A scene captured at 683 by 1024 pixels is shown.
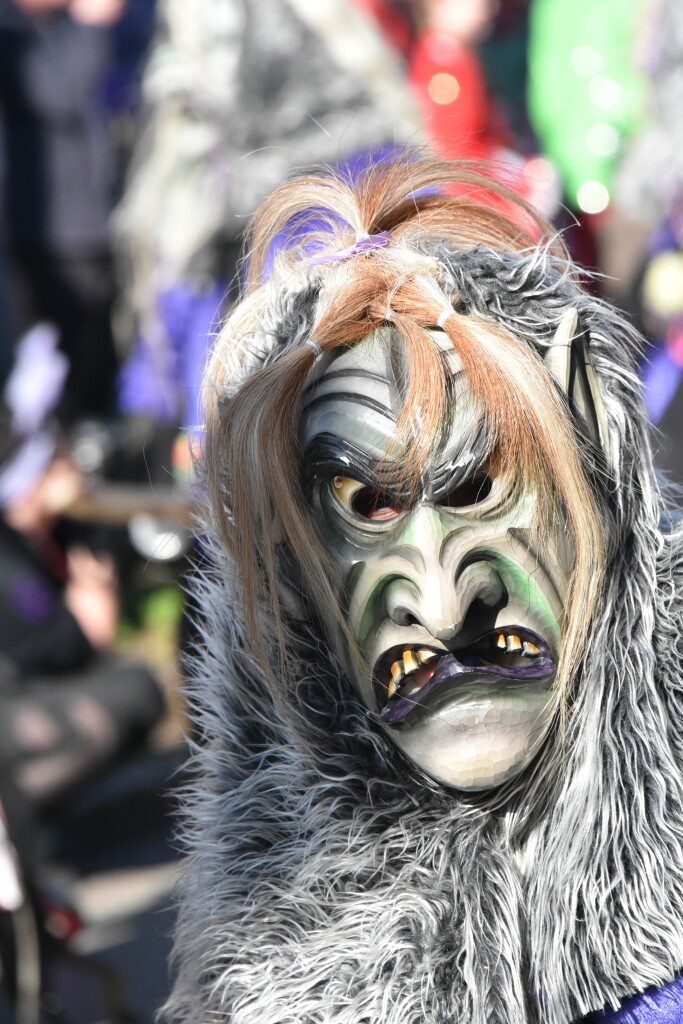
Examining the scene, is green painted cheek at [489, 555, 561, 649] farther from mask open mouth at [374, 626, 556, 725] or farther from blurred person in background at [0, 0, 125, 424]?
blurred person in background at [0, 0, 125, 424]

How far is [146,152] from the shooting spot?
3467 mm

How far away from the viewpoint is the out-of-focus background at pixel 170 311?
240 cm

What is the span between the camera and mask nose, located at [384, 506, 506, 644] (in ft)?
3.07

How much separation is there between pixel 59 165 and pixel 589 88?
221 cm

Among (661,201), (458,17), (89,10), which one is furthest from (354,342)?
(89,10)

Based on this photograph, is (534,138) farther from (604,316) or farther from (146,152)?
(604,316)

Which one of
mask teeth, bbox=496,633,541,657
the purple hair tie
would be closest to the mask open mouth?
mask teeth, bbox=496,633,541,657

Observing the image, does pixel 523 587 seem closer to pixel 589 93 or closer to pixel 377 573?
pixel 377 573

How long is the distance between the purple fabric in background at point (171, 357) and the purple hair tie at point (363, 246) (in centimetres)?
174

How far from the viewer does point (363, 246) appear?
3.38ft

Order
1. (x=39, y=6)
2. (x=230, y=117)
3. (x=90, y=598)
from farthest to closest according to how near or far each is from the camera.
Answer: (x=39, y=6), (x=90, y=598), (x=230, y=117)

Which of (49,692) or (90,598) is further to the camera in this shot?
(90,598)

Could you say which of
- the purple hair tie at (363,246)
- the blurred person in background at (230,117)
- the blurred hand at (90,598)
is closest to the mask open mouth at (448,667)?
the purple hair tie at (363,246)

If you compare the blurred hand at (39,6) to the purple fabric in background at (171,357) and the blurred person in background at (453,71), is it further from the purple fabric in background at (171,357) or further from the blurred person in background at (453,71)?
the purple fabric in background at (171,357)
